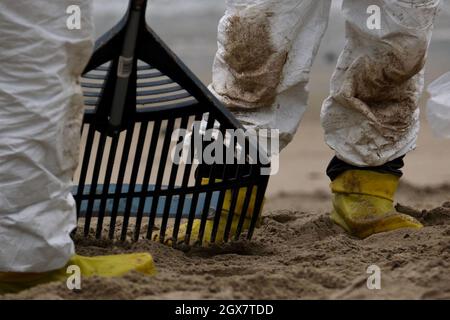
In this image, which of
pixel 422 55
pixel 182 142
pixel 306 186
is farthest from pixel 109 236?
pixel 306 186

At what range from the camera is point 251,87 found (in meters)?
3.39

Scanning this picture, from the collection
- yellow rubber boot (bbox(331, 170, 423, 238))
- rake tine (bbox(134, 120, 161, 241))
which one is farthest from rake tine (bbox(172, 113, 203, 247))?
yellow rubber boot (bbox(331, 170, 423, 238))

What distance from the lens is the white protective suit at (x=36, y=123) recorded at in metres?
2.45

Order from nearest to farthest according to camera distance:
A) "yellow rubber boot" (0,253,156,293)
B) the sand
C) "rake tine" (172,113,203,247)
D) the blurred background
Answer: the sand < "yellow rubber boot" (0,253,156,293) < "rake tine" (172,113,203,247) < the blurred background

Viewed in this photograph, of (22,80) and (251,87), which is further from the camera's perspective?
(251,87)

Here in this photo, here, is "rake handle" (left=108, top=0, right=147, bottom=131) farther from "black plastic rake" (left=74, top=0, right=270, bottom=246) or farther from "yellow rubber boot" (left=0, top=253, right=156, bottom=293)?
"yellow rubber boot" (left=0, top=253, right=156, bottom=293)

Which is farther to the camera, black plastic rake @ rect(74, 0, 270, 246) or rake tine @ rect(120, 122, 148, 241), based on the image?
rake tine @ rect(120, 122, 148, 241)

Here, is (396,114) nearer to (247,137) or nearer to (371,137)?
(371,137)

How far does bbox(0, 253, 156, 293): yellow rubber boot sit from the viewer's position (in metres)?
2.57

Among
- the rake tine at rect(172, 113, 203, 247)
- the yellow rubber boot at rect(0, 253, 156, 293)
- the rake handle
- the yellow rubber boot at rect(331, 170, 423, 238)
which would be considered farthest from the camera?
the yellow rubber boot at rect(331, 170, 423, 238)

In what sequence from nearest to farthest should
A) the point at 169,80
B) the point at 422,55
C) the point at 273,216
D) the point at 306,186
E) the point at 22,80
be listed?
1. the point at 22,80
2. the point at 169,80
3. the point at 422,55
4. the point at 273,216
5. the point at 306,186

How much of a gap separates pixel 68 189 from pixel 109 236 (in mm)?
615
